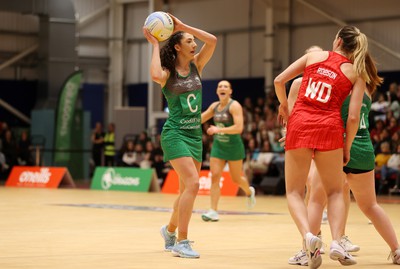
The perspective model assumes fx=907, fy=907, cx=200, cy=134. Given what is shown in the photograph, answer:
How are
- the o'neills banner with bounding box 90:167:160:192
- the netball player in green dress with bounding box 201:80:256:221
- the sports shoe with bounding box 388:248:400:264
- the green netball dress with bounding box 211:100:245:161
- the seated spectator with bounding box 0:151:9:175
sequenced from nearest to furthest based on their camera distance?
the sports shoe with bounding box 388:248:400:264 → the netball player in green dress with bounding box 201:80:256:221 → the green netball dress with bounding box 211:100:245:161 → the o'neills banner with bounding box 90:167:160:192 → the seated spectator with bounding box 0:151:9:175

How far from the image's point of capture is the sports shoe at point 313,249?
23.9 feet

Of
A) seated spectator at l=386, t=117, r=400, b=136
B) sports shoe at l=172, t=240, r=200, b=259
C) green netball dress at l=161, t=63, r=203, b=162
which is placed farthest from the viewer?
seated spectator at l=386, t=117, r=400, b=136

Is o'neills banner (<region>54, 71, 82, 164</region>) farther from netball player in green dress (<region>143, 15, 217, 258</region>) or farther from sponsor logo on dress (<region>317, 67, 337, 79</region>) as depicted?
sponsor logo on dress (<region>317, 67, 337, 79</region>)

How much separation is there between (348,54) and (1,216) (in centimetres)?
776

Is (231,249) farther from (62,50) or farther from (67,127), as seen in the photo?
(62,50)

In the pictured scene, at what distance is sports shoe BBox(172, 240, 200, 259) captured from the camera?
860 cm

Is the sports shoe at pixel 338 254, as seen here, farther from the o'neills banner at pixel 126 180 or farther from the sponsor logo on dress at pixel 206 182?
the o'neills banner at pixel 126 180

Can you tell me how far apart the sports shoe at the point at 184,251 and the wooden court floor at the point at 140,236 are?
8 centimetres

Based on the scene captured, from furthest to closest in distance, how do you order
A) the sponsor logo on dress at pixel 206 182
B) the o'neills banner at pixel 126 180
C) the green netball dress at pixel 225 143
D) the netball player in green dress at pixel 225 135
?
1. the o'neills banner at pixel 126 180
2. the sponsor logo on dress at pixel 206 182
3. the green netball dress at pixel 225 143
4. the netball player in green dress at pixel 225 135


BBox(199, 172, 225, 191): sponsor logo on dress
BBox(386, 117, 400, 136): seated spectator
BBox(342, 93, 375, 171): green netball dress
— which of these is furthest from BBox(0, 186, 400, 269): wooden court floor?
BBox(386, 117, 400, 136): seated spectator

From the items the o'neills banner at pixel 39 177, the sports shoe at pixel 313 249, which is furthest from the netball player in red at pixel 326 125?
the o'neills banner at pixel 39 177

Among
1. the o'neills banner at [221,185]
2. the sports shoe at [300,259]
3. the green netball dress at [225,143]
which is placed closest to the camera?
the sports shoe at [300,259]

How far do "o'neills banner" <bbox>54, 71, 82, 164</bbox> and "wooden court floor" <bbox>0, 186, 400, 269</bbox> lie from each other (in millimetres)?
11386

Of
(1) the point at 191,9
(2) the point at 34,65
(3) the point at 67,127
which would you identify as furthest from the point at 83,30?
(3) the point at 67,127
